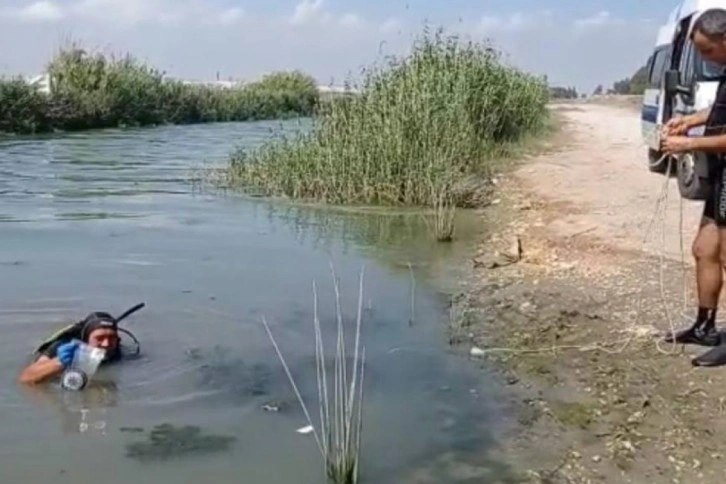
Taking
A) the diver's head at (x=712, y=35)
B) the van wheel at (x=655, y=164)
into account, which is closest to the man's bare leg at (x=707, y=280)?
the diver's head at (x=712, y=35)

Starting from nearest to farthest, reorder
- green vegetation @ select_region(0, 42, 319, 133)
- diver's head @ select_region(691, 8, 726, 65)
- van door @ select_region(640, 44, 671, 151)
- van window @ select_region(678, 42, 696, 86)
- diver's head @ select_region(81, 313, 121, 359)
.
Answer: diver's head @ select_region(691, 8, 726, 65), diver's head @ select_region(81, 313, 121, 359), van window @ select_region(678, 42, 696, 86), van door @ select_region(640, 44, 671, 151), green vegetation @ select_region(0, 42, 319, 133)

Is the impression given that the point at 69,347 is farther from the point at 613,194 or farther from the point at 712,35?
the point at 613,194

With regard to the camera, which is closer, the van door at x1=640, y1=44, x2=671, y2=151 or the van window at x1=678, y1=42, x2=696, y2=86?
the van window at x1=678, y1=42, x2=696, y2=86

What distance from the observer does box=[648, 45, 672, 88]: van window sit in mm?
16938

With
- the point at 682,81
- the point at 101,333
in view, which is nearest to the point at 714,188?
the point at 101,333

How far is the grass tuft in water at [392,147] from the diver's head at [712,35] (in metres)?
7.09

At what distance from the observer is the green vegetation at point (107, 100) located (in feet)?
108

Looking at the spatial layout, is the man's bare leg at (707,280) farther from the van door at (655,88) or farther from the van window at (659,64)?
the van window at (659,64)

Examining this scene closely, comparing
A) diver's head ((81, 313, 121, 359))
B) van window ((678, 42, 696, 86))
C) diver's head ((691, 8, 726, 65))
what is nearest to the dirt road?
van window ((678, 42, 696, 86))

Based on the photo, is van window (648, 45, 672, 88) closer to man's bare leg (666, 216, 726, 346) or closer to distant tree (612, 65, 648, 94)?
man's bare leg (666, 216, 726, 346)

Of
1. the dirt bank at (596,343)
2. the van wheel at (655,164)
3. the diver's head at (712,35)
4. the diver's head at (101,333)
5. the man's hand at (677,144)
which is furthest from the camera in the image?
the van wheel at (655,164)

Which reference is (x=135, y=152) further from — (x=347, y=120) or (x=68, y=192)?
(x=347, y=120)

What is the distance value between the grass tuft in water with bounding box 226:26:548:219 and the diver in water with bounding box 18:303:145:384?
6.70m

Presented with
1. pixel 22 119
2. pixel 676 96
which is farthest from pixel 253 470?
pixel 22 119
